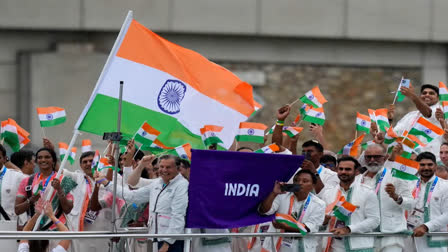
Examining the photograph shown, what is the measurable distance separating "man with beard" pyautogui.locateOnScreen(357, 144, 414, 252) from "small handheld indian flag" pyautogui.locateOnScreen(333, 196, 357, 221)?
1.38ft

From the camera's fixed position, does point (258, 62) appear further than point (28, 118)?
Yes

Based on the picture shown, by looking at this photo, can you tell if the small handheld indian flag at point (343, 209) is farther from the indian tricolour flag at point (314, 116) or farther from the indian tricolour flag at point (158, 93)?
the indian tricolour flag at point (314, 116)

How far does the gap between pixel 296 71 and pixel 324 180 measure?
40.7 feet

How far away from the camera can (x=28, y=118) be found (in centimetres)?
2317

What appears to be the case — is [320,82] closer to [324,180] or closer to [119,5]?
[119,5]

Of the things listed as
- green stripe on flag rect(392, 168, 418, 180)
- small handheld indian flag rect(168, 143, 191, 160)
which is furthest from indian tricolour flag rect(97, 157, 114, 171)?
green stripe on flag rect(392, 168, 418, 180)

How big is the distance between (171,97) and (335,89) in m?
13.1

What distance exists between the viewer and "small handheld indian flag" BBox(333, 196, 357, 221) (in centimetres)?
1153

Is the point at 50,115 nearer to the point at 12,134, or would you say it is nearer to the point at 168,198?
the point at 12,134

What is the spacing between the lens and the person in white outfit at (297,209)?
10914 millimetres

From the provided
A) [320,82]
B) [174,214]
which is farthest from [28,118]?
[174,214]

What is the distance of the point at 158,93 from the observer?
488 inches

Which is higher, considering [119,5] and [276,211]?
[119,5]

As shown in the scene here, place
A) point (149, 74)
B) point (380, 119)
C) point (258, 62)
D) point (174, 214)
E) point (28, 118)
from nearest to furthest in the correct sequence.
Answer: point (174, 214) < point (149, 74) < point (380, 119) < point (28, 118) < point (258, 62)
